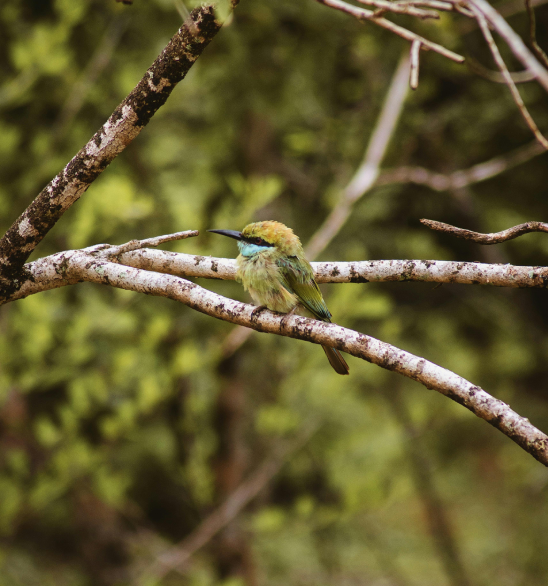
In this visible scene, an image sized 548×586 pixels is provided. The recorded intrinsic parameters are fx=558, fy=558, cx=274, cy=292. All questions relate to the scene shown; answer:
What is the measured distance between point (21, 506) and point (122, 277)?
262cm

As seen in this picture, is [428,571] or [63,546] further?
[428,571]

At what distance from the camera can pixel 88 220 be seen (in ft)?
11.0

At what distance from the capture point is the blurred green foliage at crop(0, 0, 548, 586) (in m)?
3.75

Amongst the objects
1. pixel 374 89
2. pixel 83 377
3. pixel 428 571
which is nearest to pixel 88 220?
A: pixel 83 377

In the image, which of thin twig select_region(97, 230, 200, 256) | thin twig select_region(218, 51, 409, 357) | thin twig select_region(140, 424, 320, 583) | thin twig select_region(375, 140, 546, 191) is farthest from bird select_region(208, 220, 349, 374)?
thin twig select_region(140, 424, 320, 583)

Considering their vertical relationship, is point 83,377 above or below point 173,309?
below

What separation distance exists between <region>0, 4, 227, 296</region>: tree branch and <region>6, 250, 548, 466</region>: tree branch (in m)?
0.14

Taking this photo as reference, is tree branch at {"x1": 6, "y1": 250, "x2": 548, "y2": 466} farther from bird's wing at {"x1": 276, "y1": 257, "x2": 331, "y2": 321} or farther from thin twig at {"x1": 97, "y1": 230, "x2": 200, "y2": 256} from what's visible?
bird's wing at {"x1": 276, "y1": 257, "x2": 331, "y2": 321}

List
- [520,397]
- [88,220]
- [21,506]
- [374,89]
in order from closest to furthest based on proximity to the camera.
A: [88,220], [21,506], [374,89], [520,397]

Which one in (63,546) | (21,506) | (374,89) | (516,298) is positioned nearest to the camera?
(21,506)

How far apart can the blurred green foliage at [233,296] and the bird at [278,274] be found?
0.96 m

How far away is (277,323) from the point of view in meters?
1.79

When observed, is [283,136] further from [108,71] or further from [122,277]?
[122,277]

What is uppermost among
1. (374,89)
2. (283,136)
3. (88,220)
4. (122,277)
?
(374,89)
